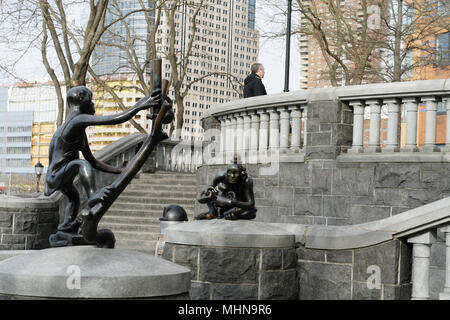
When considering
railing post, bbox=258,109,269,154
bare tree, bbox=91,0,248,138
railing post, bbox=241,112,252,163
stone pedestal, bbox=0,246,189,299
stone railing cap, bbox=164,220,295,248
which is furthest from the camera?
bare tree, bbox=91,0,248,138

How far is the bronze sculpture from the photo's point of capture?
4.14m

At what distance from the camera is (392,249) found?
5348mm

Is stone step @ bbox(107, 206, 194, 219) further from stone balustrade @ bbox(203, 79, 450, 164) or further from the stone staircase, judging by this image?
stone balustrade @ bbox(203, 79, 450, 164)

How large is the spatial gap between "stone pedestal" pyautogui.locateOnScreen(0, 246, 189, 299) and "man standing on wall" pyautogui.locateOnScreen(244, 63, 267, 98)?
28.8 feet

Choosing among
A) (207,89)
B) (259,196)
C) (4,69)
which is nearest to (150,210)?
(259,196)

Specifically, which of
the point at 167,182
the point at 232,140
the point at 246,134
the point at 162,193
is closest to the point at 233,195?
the point at 246,134

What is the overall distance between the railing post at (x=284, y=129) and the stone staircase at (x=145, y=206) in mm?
3444

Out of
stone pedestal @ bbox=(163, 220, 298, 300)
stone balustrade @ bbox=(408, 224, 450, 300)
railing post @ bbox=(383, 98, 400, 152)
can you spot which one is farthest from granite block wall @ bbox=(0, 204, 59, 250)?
stone balustrade @ bbox=(408, 224, 450, 300)

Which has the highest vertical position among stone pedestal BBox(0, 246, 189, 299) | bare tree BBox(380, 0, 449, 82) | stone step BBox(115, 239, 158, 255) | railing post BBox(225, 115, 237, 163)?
bare tree BBox(380, 0, 449, 82)

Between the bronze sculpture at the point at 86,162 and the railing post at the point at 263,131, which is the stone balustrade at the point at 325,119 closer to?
the railing post at the point at 263,131

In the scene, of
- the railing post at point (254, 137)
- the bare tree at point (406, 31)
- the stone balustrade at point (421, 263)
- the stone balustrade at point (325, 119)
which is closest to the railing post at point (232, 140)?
the stone balustrade at point (325, 119)

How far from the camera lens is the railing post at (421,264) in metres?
5.18
